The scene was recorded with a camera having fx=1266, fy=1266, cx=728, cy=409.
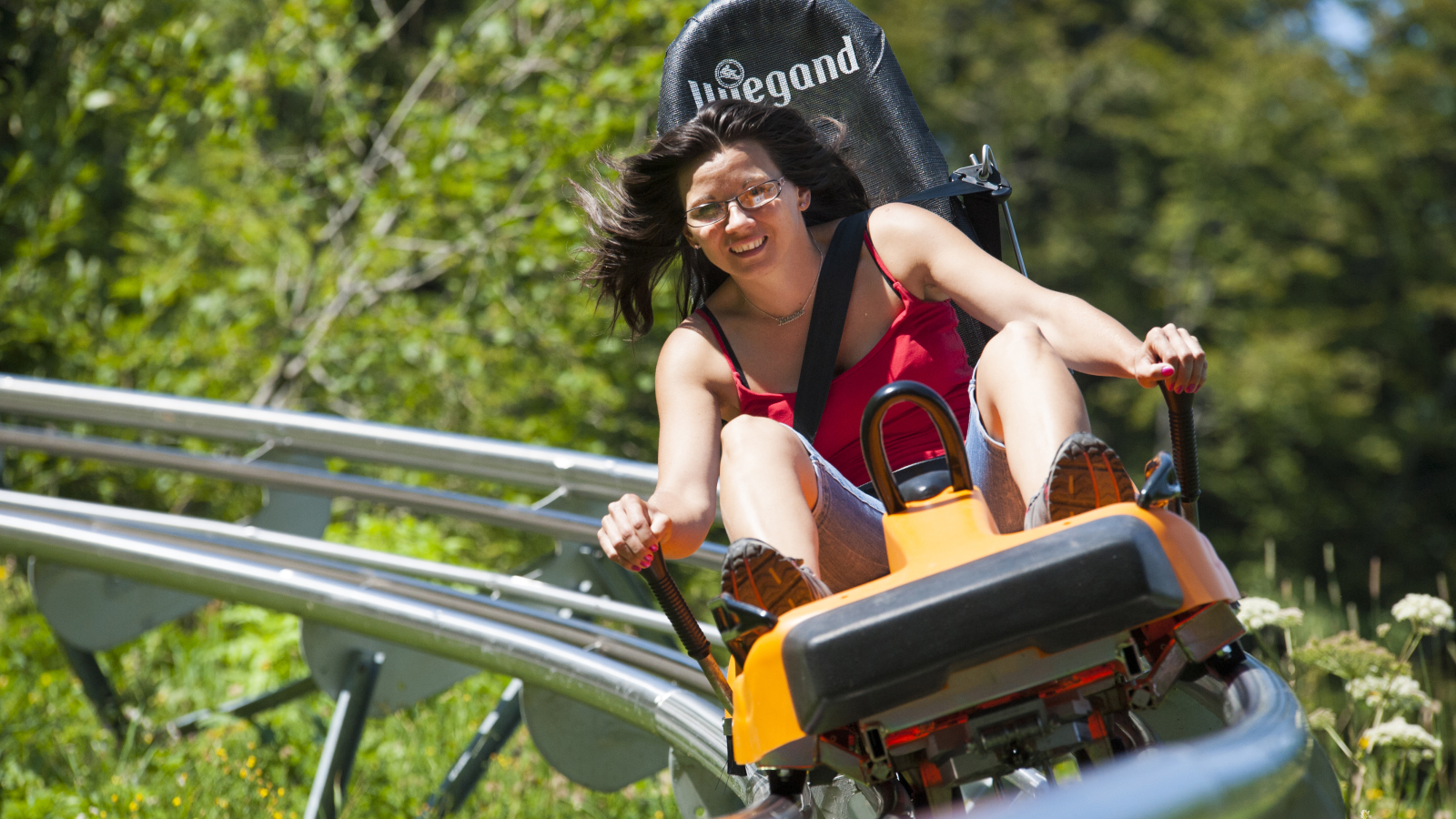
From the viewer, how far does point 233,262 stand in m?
6.85

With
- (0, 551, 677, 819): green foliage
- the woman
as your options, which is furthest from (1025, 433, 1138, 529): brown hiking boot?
(0, 551, 677, 819): green foliage

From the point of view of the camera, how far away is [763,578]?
151 cm

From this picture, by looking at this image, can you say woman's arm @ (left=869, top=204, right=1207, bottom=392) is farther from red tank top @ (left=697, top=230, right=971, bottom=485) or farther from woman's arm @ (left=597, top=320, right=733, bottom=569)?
woman's arm @ (left=597, top=320, right=733, bottom=569)

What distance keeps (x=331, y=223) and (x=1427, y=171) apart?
1441cm

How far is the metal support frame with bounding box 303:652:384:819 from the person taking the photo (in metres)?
2.59

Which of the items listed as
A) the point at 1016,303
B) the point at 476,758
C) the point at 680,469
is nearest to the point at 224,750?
the point at 476,758

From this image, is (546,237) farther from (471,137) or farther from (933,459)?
(933,459)

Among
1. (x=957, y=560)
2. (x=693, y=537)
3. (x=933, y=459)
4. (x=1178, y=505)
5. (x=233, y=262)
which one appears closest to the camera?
(x=957, y=560)

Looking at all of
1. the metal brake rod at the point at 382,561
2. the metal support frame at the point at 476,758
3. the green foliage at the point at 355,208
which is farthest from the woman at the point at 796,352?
the green foliage at the point at 355,208

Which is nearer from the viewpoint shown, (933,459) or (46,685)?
(933,459)

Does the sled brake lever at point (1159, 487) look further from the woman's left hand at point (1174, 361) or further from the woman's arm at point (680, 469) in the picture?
the woman's arm at point (680, 469)

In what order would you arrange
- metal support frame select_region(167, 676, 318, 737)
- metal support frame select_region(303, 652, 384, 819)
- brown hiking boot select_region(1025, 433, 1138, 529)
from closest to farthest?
brown hiking boot select_region(1025, 433, 1138, 529)
metal support frame select_region(303, 652, 384, 819)
metal support frame select_region(167, 676, 318, 737)

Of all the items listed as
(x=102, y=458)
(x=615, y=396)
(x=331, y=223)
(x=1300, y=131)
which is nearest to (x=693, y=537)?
(x=102, y=458)

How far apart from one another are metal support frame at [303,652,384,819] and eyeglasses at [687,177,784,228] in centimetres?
134
